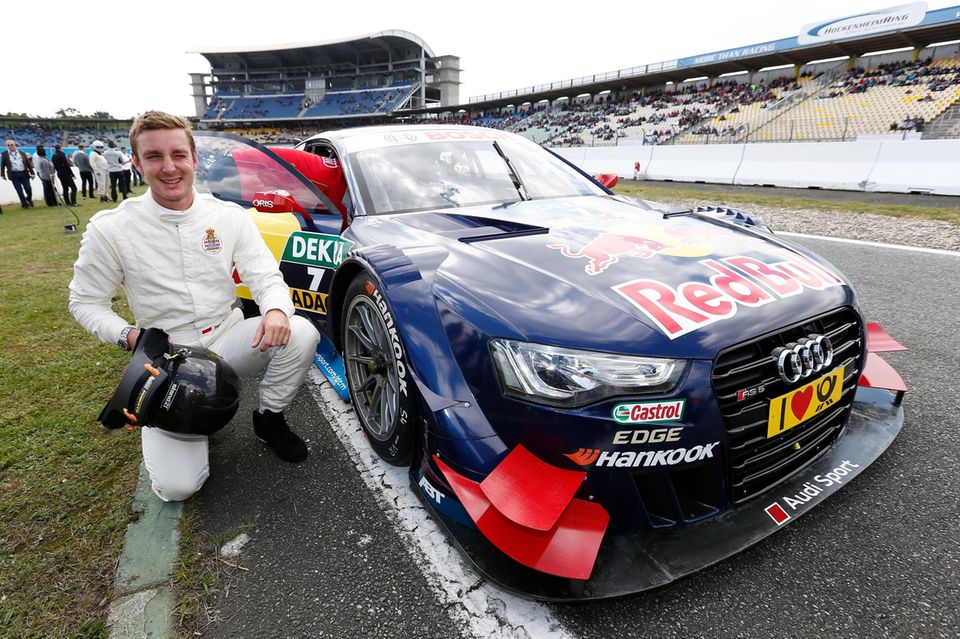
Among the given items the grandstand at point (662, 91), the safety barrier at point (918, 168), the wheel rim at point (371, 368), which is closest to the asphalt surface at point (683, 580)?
the wheel rim at point (371, 368)

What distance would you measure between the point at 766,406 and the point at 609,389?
489mm

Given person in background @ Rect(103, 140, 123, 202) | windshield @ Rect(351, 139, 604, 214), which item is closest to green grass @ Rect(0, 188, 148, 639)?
windshield @ Rect(351, 139, 604, 214)

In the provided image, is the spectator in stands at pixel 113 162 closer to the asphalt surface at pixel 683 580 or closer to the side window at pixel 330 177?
the side window at pixel 330 177

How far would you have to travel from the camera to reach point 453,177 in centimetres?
272

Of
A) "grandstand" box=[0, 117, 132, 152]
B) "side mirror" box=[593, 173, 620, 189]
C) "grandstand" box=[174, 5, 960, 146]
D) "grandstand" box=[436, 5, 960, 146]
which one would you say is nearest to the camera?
"side mirror" box=[593, 173, 620, 189]

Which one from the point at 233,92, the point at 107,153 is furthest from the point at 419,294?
the point at 233,92

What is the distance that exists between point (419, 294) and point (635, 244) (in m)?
0.82

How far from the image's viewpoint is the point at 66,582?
5.12 ft

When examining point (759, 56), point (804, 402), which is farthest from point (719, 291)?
point (759, 56)

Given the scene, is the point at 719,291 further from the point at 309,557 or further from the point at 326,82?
the point at 326,82

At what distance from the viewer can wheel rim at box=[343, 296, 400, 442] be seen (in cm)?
198

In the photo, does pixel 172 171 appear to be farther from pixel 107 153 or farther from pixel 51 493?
pixel 107 153

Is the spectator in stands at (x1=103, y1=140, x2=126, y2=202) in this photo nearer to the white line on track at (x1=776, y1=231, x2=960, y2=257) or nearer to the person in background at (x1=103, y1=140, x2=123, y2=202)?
the person in background at (x1=103, y1=140, x2=123, y2=202)

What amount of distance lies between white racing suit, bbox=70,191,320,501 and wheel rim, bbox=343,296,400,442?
181 millimetres
